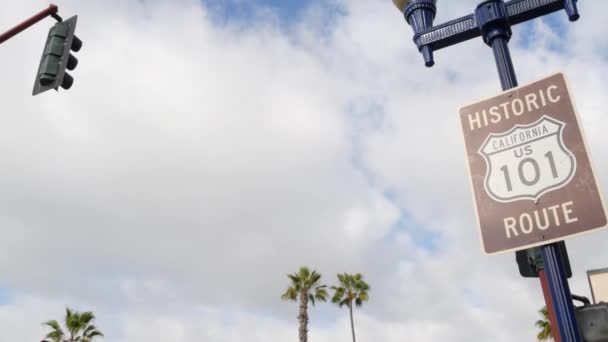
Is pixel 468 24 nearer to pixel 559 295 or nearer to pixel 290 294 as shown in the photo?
pixel 559 295

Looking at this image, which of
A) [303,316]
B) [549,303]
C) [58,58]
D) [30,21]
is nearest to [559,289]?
[549,303]

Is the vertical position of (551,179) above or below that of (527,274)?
above

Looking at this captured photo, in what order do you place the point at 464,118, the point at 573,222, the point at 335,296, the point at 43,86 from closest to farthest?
the point at 573,222, the point at 464,118, the point at 43,86, the point at 335,296

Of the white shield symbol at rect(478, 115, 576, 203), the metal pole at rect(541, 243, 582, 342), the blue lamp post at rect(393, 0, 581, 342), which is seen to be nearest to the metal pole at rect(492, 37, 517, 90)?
the blue lamp post at rect(393, 0, 581, 342)

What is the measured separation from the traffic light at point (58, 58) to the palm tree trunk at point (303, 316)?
31.7m

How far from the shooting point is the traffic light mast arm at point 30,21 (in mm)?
7094

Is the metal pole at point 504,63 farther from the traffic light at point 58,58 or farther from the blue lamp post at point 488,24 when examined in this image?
the traffic light at point 58,58

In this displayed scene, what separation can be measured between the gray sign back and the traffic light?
5525mm

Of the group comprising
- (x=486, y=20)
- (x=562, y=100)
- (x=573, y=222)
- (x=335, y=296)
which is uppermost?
(x=335, y=296)

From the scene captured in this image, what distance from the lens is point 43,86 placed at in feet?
21.8

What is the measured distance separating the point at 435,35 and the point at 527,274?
10.4ft

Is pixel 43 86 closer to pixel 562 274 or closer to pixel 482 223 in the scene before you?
pixel 482 223

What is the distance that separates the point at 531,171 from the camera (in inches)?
154

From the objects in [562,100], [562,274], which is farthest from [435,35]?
[562,274]
